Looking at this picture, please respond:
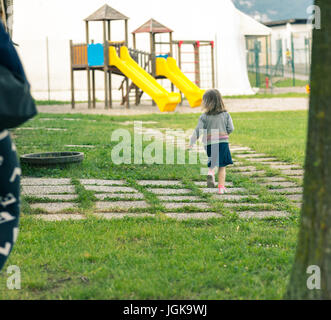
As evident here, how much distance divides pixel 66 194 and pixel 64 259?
1.84 metres

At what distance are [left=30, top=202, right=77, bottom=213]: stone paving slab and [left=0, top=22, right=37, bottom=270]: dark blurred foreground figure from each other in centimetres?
259

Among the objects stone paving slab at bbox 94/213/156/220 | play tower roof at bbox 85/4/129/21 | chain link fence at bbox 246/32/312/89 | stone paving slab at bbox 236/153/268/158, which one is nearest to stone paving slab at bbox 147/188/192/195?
stone paving slab at bbox 94/213/156/220

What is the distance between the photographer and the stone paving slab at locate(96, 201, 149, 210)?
15.3 feet

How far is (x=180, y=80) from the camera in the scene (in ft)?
59.1

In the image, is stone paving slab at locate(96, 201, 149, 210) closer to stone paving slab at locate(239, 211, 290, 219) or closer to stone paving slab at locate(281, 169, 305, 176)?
stone paving slab at locate(239, 211, 290, 219)

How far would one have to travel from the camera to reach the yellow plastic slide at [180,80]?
17.5m

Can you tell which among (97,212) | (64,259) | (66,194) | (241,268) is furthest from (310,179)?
(66,194)

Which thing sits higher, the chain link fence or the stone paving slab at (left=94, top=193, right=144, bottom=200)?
the chain link fence

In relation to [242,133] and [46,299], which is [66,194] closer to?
[46,299]

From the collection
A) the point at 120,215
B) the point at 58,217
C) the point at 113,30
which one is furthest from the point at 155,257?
the point at 113,30

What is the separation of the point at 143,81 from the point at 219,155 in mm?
10432

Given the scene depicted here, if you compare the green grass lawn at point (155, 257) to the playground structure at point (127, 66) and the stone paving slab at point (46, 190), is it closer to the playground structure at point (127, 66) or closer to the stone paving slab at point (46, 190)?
the stone paving slab at point (46, 190)

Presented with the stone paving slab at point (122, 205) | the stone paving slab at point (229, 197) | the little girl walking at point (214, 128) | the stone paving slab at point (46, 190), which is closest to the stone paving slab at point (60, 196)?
the stone paving slab at point (46, 190)

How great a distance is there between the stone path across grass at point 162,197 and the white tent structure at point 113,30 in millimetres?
16483
